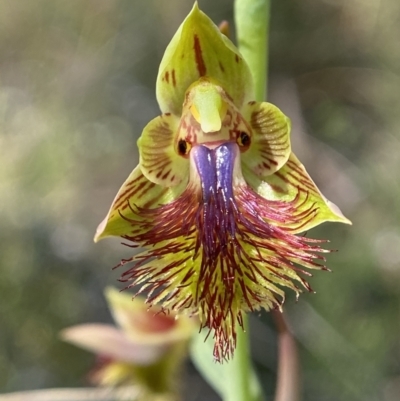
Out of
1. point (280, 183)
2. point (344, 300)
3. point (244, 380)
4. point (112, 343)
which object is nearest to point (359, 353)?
point (344, 300)

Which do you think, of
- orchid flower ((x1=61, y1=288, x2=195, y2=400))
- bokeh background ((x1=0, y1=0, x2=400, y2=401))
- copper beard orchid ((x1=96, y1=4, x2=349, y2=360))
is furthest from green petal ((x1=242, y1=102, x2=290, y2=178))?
bokeh background ((x1=0, y1=0, x2=400, y2=401))

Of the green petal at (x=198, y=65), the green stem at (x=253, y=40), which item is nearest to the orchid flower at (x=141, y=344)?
the green stem at (x=253, y=40)

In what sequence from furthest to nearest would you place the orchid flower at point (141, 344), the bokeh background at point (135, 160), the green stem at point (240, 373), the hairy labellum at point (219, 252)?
the bokeh background at point (135, 160) → the orchid flower at point (141, 344) → the green stem at point (240, 373) → the hairy labellum at point (219, 252)

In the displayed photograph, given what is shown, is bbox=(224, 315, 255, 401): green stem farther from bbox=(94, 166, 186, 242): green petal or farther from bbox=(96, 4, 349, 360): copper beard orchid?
bbox=(94, 166, 186, 242): green petal

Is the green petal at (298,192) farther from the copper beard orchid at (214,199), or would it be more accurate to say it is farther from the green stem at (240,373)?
the green stem at (240,373)

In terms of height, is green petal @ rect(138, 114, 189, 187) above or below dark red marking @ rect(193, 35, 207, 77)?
below

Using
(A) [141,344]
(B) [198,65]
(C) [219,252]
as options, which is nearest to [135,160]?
(A) [141,344]

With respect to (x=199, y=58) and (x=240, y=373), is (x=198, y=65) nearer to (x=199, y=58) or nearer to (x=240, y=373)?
(x=199, y=58)

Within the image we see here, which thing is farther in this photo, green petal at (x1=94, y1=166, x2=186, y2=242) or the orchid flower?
the orchid flower
